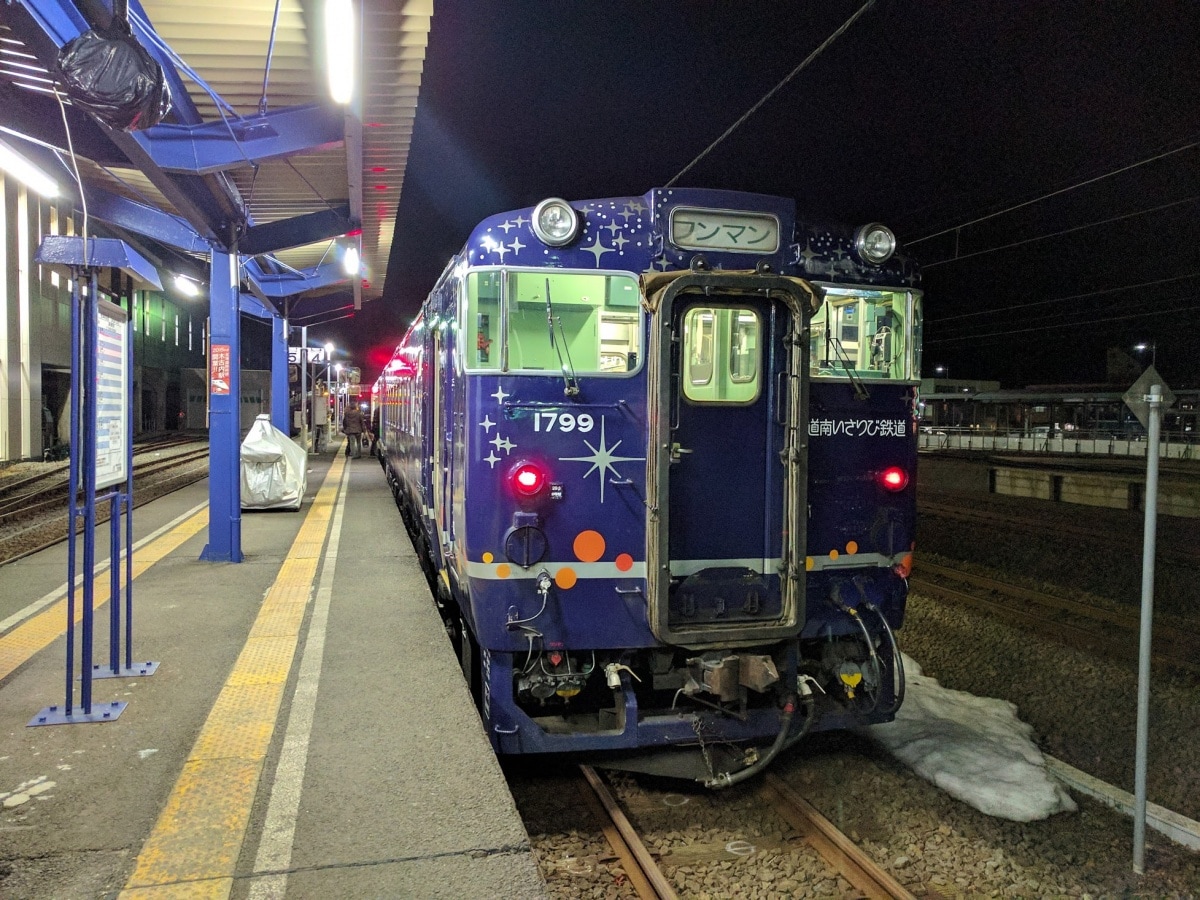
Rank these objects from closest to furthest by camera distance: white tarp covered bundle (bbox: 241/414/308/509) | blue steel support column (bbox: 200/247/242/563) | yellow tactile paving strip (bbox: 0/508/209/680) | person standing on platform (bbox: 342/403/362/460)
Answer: yellow tactile paving strip (bbox: 0/508/209/680) → blue steel support column (bbox: 200/247/242/563) → white tarp covered bundle (bbox: 241/414/308/509) → person standing on platform (bbox: 342/403/362/460)

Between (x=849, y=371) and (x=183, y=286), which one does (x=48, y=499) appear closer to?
(x=183, y=286)

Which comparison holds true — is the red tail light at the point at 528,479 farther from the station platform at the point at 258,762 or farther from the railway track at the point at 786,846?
the railway track at the point at 786,846

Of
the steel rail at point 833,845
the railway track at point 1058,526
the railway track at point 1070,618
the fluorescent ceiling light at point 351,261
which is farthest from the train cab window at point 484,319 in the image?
the railway track at point 1058,526

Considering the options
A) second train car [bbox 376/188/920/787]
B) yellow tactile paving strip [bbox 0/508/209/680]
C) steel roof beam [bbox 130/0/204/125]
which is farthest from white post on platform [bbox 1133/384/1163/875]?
steel roof beam [bbox 130/0/204/125]

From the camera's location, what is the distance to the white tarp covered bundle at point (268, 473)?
476 inches

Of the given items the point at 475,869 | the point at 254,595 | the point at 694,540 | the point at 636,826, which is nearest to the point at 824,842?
the point at 636,826

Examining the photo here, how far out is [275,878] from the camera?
9.54 feet

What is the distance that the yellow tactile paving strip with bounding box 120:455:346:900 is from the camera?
9.52 ft

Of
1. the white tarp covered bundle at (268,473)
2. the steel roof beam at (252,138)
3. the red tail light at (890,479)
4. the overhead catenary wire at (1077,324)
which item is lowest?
the white tarp covered bundle at (268,473)

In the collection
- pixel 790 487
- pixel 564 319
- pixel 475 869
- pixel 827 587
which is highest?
pixel 564 319

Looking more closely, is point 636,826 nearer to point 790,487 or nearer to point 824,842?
point 824,842

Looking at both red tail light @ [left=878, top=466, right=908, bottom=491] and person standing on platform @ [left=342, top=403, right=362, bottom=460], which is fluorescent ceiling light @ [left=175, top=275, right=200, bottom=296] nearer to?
red tail light @ [left=878, top=466, right=908, bottom=491]

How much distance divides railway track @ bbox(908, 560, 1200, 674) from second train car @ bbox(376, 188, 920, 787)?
3661 millimetres

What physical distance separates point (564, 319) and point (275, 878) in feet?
9.26
